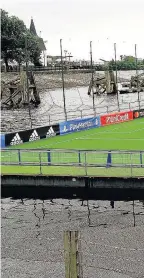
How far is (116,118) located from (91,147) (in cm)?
1634

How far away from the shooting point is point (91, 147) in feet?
130

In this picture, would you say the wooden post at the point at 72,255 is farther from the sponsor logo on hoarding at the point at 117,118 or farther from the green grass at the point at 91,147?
the sponsor logo on hoarding at the point at 117,118

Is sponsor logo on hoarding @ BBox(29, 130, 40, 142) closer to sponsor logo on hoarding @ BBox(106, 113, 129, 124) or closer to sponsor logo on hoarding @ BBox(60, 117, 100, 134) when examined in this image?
sponsor logo on hoarding @ BBox(60, 117, 100, 134)

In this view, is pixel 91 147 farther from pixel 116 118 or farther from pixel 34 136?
pixel 116 118

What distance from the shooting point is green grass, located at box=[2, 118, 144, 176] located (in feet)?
98.3

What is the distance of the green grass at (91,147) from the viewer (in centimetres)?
2996

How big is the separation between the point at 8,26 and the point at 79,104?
167 feet

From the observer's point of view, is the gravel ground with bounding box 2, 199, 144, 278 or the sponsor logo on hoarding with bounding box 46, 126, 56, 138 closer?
the gravel ground with bounding box 2, 199, 144, 278

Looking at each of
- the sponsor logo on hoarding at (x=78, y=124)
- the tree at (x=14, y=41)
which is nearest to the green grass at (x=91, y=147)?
the sponsor logo on hoarding at (x=78, y=124)

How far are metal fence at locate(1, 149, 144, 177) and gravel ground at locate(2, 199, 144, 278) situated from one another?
7.38 ft

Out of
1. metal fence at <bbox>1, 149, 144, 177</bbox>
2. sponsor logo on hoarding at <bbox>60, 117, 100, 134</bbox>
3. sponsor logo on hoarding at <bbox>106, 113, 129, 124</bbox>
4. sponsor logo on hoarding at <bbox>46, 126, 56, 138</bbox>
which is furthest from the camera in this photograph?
sponsor logo on hoarding at <bbox>106, 113, 129, 124</bbox>

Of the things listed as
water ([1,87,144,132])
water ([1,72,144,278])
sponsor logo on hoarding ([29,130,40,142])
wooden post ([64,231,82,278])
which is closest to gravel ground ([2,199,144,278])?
water ([1,72,144,278])

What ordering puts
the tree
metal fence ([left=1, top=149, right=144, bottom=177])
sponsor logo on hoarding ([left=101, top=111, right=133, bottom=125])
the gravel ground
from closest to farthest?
the gravel ground
metal fence ([left=1, top=149, right=144, bottom=177])
sponsor logo on hoarding ([left=101, top=111, right=133, bottom=125])
the tree

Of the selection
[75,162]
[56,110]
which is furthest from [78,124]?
[56,110]
